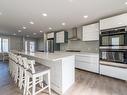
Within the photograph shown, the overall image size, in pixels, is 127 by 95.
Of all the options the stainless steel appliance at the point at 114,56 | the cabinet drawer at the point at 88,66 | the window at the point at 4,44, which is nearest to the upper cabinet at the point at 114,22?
the stainless steel appliance at the point at 114,56

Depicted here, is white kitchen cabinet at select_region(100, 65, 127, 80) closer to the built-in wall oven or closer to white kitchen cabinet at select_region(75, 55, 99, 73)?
the built-in wall oven

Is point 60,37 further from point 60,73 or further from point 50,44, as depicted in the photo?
point 60,73

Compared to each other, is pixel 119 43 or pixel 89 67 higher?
pixel 119 43

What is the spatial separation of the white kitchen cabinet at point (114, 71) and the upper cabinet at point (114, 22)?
1.48 m

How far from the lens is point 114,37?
3340 mm

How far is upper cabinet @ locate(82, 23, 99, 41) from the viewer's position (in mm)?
4227

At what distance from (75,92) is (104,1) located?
2.53m

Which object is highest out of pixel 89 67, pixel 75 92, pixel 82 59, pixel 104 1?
pixel 104 1

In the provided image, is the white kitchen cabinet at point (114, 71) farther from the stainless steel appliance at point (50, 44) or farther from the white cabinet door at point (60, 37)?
the stainless steel appliance at point (50, 44)

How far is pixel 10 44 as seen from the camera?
9555mm

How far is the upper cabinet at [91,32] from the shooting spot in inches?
166

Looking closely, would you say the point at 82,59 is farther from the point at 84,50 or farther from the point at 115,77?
the point at 115,77

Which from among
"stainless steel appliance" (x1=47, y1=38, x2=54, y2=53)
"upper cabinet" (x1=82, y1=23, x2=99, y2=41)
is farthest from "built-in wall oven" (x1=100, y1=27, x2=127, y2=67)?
"stainless steel appliance" (x1=47, y1=38, x2=54, y2=53)

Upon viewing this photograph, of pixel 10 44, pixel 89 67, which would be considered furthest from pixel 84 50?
pixel 10 44
